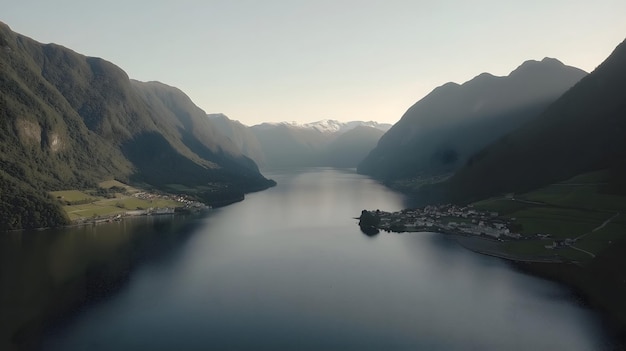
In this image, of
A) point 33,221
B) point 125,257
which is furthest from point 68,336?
point 33,221

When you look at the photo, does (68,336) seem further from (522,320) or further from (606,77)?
(606,77)


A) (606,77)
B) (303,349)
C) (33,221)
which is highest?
(606,77)

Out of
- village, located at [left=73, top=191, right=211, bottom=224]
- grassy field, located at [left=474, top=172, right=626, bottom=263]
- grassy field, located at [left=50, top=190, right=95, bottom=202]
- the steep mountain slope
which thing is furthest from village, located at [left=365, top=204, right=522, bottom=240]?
grassy field, located at [left=50, top=190, right=95, bottom=202]

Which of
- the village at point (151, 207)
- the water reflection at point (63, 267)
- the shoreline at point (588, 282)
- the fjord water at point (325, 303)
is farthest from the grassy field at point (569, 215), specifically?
the village at point (151, 207)

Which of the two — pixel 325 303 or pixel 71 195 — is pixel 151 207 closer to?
pixel 71 195

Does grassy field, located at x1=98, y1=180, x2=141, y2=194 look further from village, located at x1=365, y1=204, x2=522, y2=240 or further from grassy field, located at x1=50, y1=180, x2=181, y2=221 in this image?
village, located at x1=365, y1=204, x2=522, y2=240

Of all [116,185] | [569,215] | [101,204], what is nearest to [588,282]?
[569,215]
